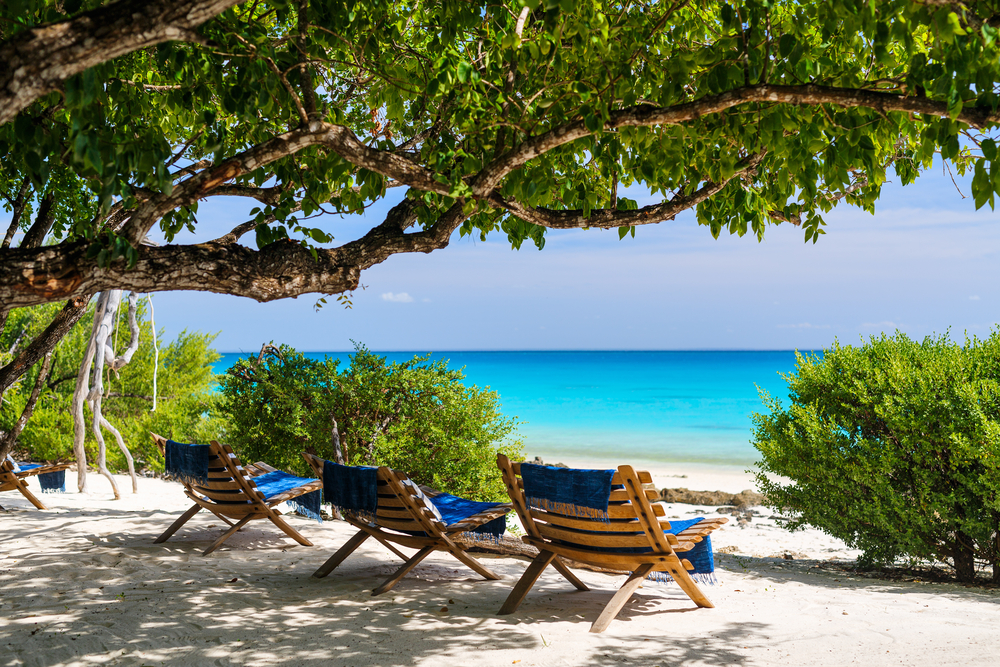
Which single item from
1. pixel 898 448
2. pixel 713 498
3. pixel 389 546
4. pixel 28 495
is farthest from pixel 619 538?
pixel 713 498

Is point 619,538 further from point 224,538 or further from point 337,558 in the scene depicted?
point 224,538

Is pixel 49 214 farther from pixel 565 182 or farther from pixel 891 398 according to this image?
pixel 891 398

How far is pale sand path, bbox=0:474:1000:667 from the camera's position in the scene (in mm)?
3541

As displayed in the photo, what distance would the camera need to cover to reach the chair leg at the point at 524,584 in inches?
167

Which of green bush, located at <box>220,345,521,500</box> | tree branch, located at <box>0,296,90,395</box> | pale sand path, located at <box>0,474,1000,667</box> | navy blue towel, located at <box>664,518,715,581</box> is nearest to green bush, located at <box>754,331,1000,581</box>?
pale sand path, located at <box>0,474,1000,667</box>

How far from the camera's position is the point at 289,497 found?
18.4 feet

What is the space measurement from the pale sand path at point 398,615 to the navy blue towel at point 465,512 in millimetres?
393

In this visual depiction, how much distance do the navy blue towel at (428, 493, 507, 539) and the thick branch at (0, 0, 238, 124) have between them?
11.1ft

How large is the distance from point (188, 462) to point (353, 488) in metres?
1.81

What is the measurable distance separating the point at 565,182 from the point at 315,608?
297 cm

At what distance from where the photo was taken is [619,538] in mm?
4234

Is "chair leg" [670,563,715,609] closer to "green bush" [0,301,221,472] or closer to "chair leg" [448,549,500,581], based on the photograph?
"chair leg" [448,549,500,581]

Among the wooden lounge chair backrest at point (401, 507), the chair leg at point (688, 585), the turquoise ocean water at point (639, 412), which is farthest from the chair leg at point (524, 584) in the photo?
the turquoise ocean water at point (639, 412)

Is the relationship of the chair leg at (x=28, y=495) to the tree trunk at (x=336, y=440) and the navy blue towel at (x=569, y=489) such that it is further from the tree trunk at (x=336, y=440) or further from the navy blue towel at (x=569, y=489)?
the navy blue towel at (x=569, y=489)
